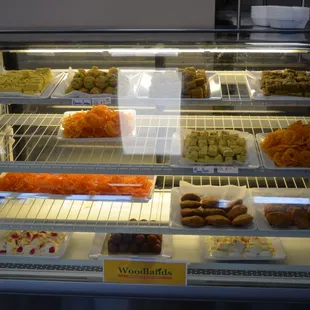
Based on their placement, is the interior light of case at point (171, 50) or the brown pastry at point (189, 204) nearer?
the interior light of case at point (171, 50)

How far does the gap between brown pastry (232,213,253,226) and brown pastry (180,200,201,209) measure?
22cm

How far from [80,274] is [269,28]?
61.9 inches

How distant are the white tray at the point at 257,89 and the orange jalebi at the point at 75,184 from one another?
0.73 metres

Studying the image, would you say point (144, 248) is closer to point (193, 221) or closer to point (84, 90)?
point (193, 221)

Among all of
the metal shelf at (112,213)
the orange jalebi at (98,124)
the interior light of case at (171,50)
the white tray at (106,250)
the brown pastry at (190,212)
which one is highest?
the interior light of case at (171,50)

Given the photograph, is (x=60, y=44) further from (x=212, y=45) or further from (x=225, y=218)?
(x=225, y=218)

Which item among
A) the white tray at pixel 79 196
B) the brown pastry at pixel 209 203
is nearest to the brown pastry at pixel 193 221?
the brown pastry at pixel 209 203

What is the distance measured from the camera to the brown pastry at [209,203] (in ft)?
8.63

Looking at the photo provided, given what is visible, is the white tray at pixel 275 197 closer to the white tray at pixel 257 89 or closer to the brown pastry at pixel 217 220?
the brown pastry at pixel 217 220

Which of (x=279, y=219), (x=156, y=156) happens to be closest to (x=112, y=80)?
(x=156, y=156)

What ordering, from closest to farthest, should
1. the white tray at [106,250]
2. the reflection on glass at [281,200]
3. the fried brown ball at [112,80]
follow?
the fried brown ball at [112,80]
the white tray at [106,250]
the reflection on glass at [281,200]

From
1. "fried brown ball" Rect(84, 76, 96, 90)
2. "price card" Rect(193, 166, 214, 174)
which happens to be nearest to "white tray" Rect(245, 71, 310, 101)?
"price card" Rect(193, 166, 214, 174)

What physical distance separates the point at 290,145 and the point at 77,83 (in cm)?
106

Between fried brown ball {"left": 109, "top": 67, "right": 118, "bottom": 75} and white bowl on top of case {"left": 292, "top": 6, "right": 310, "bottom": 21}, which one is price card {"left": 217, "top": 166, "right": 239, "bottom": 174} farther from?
white bowl on top of case {"left": 292, "top": 6, "right": 310, "bottom": 21}
